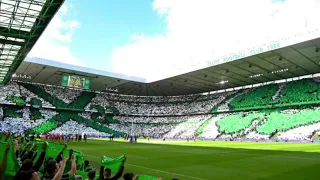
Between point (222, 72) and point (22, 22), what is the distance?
41.6 meters

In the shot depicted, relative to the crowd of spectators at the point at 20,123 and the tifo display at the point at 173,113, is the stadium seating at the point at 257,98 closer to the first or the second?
the tifo display at the point at 173,113

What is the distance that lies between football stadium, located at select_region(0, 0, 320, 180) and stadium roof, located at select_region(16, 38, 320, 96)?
0.67 feet

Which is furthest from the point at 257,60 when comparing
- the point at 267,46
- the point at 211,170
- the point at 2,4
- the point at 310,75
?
the point at 2,4

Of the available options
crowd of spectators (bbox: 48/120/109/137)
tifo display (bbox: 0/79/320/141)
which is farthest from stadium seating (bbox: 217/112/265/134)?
crowd of spectators (bbox: 48/120/109/137)

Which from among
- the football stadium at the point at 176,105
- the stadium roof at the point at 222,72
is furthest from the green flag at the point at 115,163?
the stadium roof at the point at 222,72

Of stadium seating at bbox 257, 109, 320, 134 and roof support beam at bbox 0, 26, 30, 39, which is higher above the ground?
roof support beam at bbox 0, 26, 30, 39

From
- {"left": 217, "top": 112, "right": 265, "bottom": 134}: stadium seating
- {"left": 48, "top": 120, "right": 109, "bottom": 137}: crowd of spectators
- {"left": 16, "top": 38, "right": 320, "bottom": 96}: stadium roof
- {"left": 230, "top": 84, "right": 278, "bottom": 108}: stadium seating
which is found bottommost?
{"left": 48, "top": 120, "right": 109, "bottom": 137}: crowd of spectators

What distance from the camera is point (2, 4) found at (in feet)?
69.0

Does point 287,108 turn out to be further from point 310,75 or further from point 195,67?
point 195,67

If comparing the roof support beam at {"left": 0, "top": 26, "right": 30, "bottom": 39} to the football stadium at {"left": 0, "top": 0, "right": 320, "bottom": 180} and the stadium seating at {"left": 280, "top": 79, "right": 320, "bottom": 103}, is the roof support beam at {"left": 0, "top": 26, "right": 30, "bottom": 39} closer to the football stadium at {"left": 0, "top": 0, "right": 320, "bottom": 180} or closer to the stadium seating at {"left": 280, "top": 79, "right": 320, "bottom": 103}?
the football stadium at {"left": 0, "top": 0, "right": 320, "bottom": 180}

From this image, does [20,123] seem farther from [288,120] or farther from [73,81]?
[288,120]

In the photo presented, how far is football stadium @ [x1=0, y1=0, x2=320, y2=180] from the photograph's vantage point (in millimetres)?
24281

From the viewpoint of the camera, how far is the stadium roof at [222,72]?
44219 millimetres

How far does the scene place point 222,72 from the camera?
5653cm
